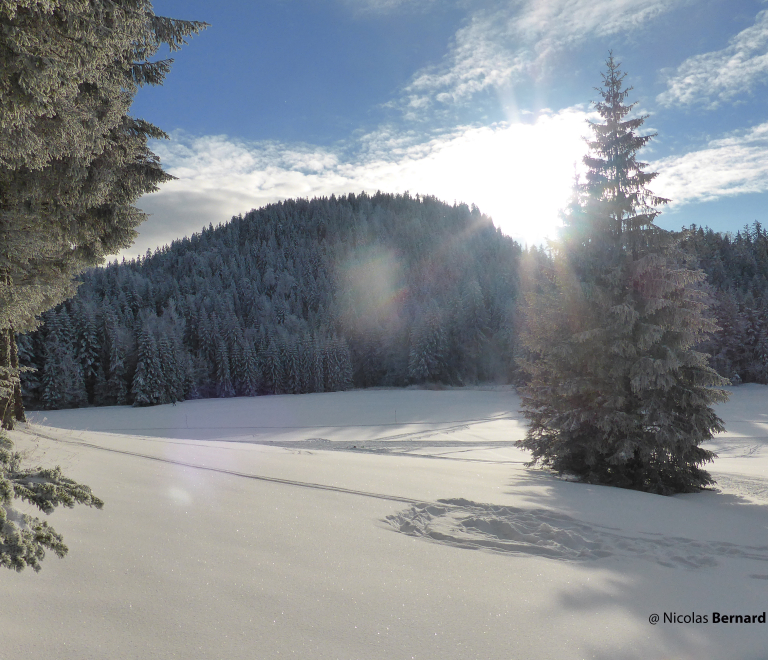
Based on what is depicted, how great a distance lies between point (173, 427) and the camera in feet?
105

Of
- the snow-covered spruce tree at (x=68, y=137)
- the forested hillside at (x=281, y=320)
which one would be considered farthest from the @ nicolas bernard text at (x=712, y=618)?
the forested hillside at (x=281, y=320)

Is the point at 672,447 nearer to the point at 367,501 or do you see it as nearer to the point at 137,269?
the point at 367,501

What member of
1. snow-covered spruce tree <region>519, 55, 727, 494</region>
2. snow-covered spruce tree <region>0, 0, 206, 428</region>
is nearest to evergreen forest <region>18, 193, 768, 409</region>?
snow-covered spruce tree <region>519, 55, 727, 494</region>

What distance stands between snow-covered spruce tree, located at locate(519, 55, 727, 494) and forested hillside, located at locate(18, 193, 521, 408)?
9.16 m

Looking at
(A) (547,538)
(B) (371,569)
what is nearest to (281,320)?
(A) (547,538)

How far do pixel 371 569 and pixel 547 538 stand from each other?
228cm

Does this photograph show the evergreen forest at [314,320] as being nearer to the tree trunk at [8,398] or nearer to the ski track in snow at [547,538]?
the tree trunk at [8,398]

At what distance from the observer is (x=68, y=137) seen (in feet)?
13.0

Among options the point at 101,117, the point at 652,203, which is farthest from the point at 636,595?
the point at 652,203

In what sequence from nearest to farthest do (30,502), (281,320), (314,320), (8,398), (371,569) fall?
1. (30,502)
2. (371,569)
3. (8,398)
4. (314,320)
5. (281,320)

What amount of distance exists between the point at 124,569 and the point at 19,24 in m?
3.54

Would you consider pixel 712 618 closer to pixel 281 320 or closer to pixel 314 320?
pixel 314 320

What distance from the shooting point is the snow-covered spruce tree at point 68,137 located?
280cm

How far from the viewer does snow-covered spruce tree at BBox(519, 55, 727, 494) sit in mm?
9312
